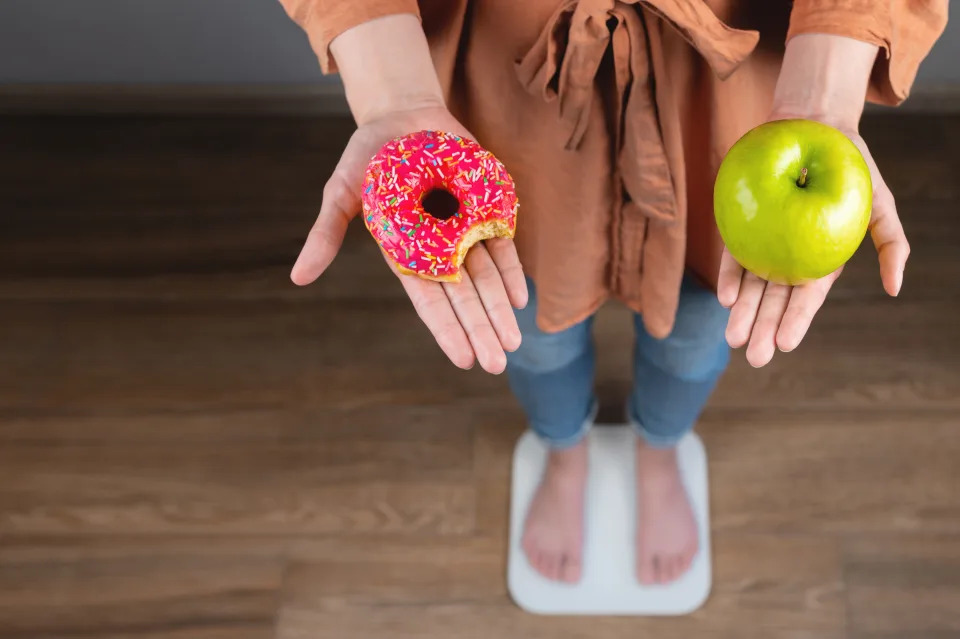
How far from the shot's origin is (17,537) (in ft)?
4.56

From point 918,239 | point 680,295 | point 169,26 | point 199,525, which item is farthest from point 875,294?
point 169,26

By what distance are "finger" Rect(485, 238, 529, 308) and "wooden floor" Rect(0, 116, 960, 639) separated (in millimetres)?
701

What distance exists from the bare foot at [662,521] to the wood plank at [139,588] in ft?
1.92

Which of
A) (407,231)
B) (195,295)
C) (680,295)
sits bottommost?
(195,295)

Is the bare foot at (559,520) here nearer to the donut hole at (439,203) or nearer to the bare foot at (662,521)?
the bare foot at (662,521)

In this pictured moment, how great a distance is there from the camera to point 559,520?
1.31 meters

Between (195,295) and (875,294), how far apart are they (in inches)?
49.2

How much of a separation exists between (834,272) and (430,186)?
0.38 metres

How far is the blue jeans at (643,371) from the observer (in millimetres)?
933

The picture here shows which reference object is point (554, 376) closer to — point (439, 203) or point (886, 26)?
point (439, 203)

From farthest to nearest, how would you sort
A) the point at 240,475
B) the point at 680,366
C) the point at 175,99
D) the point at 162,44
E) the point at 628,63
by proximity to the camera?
the point at 175,99 < the point at 162,44 < the point at 240,475 < the point at 680,366 < the point at 628,63

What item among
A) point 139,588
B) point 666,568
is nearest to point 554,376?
point 666,568

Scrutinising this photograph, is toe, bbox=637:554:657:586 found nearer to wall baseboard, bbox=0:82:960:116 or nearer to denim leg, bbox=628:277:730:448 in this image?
denim leg, bbox=628:277:730:448

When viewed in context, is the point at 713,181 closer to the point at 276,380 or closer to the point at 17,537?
the point at 276,380
